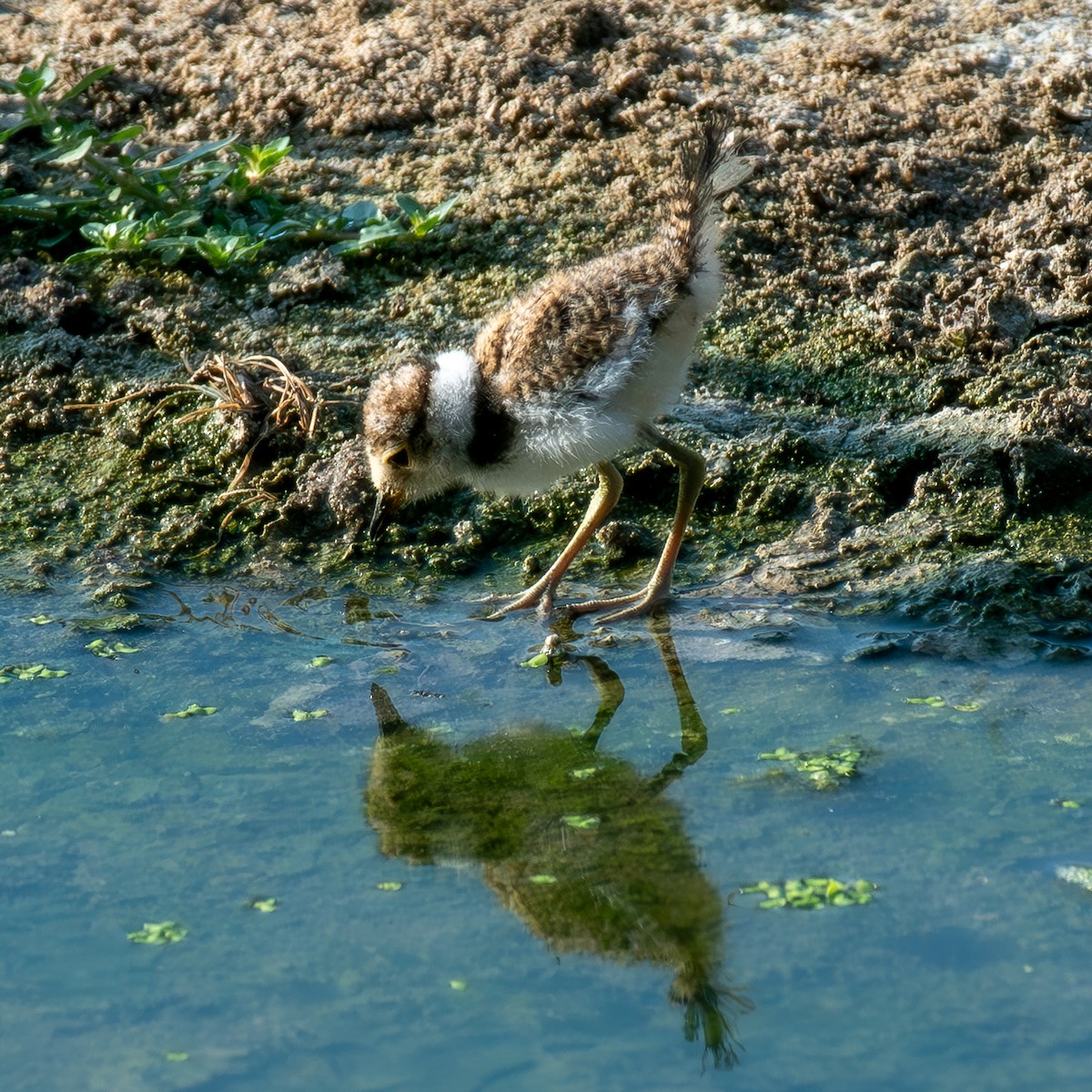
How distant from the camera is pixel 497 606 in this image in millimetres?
4742

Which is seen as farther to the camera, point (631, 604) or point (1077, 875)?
point (631, 604)

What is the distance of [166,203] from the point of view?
627 cm

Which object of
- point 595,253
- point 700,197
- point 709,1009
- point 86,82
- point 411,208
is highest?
point 86,82

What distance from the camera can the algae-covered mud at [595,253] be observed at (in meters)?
4.98

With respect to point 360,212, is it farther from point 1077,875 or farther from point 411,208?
point 1077,875

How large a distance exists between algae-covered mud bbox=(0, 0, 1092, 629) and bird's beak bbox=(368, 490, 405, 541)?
7 centimetres

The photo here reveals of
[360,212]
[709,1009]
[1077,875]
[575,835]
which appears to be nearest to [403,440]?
[575,835]

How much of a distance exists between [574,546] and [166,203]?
8.80ft

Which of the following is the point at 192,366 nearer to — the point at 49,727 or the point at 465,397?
the point at 465,397

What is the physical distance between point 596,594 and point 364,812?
1536mm

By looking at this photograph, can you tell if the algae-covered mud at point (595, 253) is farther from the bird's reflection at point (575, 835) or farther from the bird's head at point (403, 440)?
the bird's reflection at point (575, 835)

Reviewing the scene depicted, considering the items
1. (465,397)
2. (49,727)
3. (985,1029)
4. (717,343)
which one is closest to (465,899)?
(985,1029)

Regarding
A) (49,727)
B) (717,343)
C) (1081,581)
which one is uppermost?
(717,343)

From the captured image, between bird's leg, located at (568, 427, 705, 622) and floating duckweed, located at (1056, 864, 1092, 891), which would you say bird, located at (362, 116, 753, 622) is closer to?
bird's leg, located at (568, 427, 705, 622)
